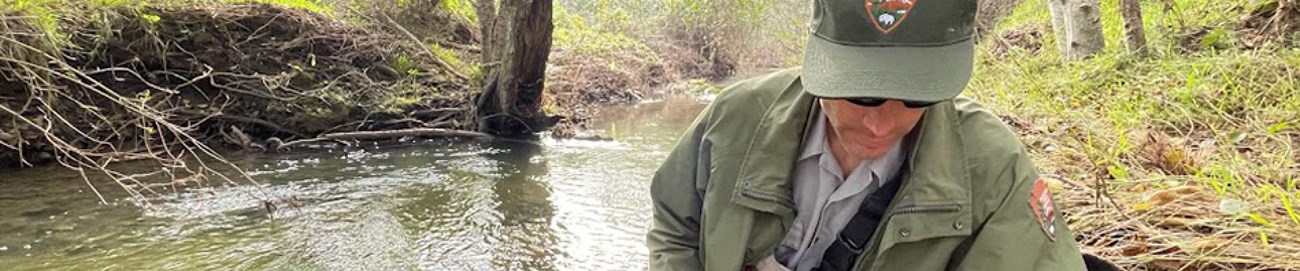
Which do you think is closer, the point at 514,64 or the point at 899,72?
the point at 899,72

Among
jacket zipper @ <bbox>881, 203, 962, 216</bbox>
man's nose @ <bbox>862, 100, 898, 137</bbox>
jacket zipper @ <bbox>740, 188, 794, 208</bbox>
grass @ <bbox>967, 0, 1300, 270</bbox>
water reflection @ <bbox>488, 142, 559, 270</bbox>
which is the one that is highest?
man's nose @ <bbox>862, 100, 898, 137</bbox>

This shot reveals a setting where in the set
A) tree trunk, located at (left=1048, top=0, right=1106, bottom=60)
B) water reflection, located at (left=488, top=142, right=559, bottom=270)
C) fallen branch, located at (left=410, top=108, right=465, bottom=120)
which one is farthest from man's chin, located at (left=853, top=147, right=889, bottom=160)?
fallen branch, located at (left=410, top=108, right=465, bottom=120)

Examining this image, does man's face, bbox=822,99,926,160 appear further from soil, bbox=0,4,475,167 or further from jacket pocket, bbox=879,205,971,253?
soil, bbox=0,4,475,167

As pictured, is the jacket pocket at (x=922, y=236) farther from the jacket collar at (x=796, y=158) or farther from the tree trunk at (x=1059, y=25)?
the tree trunk at (x=1059, y=25)

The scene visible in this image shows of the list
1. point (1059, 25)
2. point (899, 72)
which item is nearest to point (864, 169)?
point (899, 72)

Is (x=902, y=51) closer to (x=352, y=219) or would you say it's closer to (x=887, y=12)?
(x=887, y=12)

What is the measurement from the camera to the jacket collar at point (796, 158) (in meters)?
1.35

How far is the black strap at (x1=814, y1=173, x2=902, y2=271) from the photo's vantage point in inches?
56.4

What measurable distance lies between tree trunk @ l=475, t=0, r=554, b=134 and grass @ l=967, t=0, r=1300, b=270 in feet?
12.4

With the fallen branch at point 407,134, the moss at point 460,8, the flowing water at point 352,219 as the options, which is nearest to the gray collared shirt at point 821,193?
the flowing water at point 352,219

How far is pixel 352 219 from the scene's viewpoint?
480cm

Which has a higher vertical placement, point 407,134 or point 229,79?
point 229,79

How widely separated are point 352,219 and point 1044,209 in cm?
422

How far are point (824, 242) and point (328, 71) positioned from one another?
23.5ft
